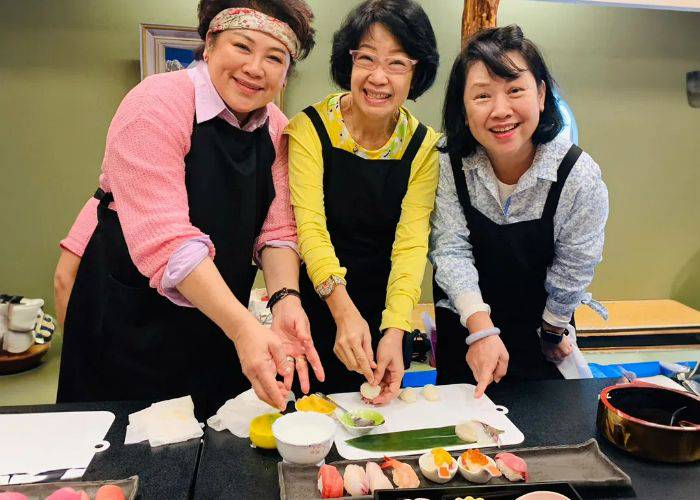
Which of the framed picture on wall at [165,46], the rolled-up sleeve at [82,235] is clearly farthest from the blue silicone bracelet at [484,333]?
the framed picture on wall at [165,46]

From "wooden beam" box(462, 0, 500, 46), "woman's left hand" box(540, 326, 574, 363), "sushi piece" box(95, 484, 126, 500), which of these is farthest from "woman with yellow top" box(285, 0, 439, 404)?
"wooden beam" box(462, 0, 500, 46)

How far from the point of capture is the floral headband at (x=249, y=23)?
1396mm

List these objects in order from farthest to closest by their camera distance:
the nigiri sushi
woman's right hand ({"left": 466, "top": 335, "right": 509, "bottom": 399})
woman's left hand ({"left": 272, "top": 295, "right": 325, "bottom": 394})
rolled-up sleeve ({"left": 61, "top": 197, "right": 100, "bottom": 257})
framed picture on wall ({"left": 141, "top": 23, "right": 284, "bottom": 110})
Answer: framed picture on wall ({"left": 141, "top": 23, "right": 284, "bottom": 110}) < rolled-up sleeve ({"left": 61, "top": 197, "right": 100, "bottom": 257}) < woman's right hand ({"left": 466, "top": 335, "right": 509, "bottom": 399}) < woman's left hand ({"left": 272, "top": 295, "right": 325, "bottom": 394}) < the nigiri sushi

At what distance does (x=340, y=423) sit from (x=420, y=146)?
96 centimetres

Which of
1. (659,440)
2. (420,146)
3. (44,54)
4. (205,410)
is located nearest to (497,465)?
(659,440)

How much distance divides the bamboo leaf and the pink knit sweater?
563 millimetres

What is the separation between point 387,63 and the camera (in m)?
1.61

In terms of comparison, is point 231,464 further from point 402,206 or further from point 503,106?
point 503,106

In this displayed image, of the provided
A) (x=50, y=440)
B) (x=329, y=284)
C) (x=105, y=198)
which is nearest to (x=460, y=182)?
(x=329, y=284)

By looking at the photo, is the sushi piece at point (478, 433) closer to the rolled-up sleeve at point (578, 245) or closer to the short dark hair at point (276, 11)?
the rolled-up sleeve at point (578, 245)

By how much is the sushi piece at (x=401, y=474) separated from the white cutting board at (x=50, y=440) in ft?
1.91

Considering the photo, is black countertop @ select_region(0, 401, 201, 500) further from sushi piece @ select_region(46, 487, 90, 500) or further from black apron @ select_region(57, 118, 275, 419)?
black apron @ select_region(57, 118, 275, 419)

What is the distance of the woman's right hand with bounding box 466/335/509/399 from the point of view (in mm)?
1441

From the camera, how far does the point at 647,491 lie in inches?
40.4
